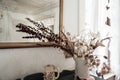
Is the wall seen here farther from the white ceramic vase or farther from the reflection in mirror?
the white ceramic vase

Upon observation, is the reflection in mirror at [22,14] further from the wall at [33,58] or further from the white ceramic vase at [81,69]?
the white ceramic vase at [81,69]

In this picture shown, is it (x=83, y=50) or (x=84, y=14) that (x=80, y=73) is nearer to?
(x=83, y=50)

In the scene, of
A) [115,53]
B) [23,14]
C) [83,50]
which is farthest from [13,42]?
[115,53]

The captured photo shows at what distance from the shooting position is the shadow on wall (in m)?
1.07

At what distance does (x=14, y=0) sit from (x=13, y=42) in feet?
1.03

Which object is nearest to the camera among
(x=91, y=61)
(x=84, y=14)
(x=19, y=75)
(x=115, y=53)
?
(x=91, y=61)

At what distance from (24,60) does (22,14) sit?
36 cm

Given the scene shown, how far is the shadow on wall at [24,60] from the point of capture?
3.52 ft

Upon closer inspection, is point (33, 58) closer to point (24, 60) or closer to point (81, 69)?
point (24, 60)

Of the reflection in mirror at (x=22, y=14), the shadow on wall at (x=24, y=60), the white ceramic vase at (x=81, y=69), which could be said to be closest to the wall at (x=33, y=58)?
the shadow on wall at (x=24, y=60)

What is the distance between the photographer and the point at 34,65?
1.25 meters

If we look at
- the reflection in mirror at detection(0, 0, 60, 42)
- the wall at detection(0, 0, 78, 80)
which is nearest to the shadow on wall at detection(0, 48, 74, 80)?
the wall at detection(0, 0, 78, 80)

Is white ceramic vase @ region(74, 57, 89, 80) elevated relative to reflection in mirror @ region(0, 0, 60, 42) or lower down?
lower down

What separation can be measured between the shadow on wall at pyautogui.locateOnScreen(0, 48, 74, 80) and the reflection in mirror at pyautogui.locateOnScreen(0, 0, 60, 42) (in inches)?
4.0
